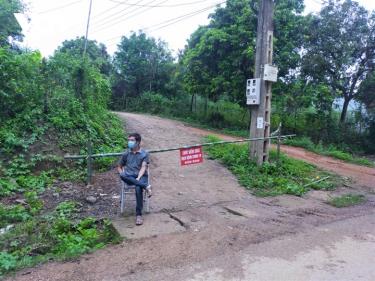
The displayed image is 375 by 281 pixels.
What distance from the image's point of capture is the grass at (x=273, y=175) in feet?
26.9

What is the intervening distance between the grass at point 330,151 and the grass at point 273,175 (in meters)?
4.27

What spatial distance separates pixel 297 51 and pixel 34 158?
1519cm

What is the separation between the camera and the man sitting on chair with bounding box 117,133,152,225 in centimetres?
557

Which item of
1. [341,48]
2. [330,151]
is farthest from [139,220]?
[341,48]

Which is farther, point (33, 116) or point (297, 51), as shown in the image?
point (297, 51)

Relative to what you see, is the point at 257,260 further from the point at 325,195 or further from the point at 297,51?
the point at 297,51

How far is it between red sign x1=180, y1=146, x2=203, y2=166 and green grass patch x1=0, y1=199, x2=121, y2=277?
7.64 feet

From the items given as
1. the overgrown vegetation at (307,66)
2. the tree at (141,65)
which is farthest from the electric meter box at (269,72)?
the tree at (141,65)

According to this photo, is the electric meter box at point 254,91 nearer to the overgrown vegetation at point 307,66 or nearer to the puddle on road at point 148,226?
the puddle on road at point 148,226

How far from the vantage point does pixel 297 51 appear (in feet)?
60.3

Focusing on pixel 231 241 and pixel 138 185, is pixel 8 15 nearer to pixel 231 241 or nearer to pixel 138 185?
pixel 138 185

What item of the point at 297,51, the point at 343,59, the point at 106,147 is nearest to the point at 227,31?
the point at 297,51

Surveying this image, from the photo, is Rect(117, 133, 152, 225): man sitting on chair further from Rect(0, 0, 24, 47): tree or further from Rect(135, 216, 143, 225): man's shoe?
Rect(0, 0, 24, 47): tree

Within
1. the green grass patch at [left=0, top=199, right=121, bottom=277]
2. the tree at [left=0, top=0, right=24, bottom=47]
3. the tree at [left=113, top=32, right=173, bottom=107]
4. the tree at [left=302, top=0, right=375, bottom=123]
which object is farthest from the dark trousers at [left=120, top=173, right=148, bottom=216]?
the tree at [left=113, top=32, right=173, bottom=107]
